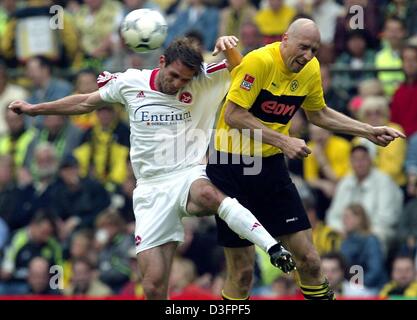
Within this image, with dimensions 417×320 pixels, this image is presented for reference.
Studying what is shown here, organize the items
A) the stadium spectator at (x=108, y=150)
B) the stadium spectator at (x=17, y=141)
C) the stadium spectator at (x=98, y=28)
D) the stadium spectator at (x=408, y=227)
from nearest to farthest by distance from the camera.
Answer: the stadium spectator at (x=408, y=227)
the stadium spectator at (x=108, y=150)
the stadium spectator at (x=17, y=141)
the stadium spectator at (x=98, y=28)

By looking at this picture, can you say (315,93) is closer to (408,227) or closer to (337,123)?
(337,123)

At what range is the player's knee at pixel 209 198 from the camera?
11.5 metres

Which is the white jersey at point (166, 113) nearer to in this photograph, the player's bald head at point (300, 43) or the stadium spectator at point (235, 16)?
the player's bald head at point (300, 43)

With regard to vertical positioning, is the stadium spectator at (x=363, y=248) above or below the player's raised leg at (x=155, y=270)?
below

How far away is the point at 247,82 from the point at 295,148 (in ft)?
2.51

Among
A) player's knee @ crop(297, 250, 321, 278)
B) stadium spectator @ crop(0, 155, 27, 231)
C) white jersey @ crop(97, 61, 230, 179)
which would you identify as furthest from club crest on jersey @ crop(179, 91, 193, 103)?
stadium spectator @ crop(0, 155, 27, 231)

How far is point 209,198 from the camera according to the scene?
11547mm

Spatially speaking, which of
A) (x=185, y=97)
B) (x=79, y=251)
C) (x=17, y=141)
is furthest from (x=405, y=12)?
(x=185, y=97)

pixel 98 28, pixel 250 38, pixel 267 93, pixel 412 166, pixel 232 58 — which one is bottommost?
pixel 412 166

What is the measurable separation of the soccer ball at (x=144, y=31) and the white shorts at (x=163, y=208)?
1164 mm

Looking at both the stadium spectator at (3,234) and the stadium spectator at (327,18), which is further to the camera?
the stadium spectator at (3,234)

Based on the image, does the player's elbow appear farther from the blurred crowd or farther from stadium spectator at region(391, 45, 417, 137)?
stadium spectator at region(391, 45, 417, 137)

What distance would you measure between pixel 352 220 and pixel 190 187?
4.40 meters

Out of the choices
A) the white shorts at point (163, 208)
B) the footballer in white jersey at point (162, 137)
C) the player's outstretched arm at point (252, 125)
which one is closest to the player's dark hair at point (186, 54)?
the footballer in white jersey at point (162, 137)
